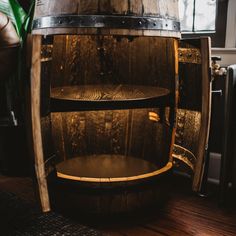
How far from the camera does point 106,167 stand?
215 centimetres

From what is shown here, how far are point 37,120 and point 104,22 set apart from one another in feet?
1.69

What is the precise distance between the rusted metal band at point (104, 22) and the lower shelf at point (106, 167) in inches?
34.8

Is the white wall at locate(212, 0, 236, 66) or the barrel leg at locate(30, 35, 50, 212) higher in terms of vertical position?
the white wall at locate(212, 0, 236, 66)

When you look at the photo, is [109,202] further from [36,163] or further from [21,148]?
[21,148]

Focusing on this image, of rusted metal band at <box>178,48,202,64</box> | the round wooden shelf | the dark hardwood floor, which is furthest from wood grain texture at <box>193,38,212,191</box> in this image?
the round wooden shelf

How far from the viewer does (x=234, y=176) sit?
185 cm

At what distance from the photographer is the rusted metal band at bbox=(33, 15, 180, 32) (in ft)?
4.70

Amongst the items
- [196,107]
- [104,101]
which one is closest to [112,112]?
[104,101]

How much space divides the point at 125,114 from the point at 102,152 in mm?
331

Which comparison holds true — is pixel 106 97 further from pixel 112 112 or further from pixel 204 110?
pixel 204 110

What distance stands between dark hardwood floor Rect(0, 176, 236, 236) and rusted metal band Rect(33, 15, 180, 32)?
0.98m

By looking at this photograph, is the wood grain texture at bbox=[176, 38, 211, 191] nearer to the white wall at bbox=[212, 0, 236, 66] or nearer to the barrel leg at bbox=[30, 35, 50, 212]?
the white wall at bbox=[212, 0, 236, 66]

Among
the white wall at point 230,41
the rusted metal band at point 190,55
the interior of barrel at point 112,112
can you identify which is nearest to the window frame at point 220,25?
the white wall at point 230,41

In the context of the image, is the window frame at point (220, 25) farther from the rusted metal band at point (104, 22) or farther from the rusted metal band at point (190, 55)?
the rusted metal band at point (104, 22)
